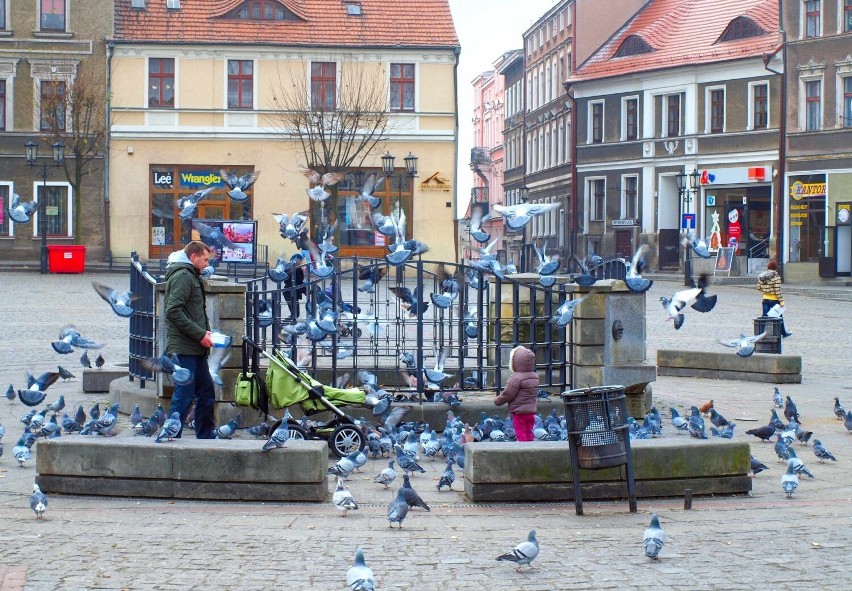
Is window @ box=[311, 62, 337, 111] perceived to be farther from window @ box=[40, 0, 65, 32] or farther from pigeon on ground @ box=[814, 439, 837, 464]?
pigeon on ground @ box=[814, 439, 837, 464]

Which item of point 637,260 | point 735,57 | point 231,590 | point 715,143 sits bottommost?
point 231,590

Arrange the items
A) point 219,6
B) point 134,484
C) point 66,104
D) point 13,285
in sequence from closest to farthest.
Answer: point 134,484
point 13,285
point 66,104
point 219,6

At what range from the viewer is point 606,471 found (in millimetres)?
9773

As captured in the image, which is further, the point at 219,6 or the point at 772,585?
the point at 219,6

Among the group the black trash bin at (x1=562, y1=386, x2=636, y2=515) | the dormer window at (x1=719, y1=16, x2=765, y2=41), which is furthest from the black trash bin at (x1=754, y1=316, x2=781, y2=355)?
the dormer window at (x1=719, y1=16, x2=765, y2=41)

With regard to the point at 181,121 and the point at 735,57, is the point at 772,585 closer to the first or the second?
the point at 181,121

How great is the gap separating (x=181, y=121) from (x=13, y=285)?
45.9 feet

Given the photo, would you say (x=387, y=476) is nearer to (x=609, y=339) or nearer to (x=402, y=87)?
(x=609, y=339)

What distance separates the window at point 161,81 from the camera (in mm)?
49594

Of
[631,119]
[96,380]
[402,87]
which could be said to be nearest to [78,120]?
[402,87]

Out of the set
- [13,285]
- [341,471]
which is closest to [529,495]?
[341,471]

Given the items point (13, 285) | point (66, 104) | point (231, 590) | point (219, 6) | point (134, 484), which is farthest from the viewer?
point (219, 6)

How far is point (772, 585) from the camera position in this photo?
7.14m

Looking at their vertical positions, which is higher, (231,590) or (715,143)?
(715,143)
